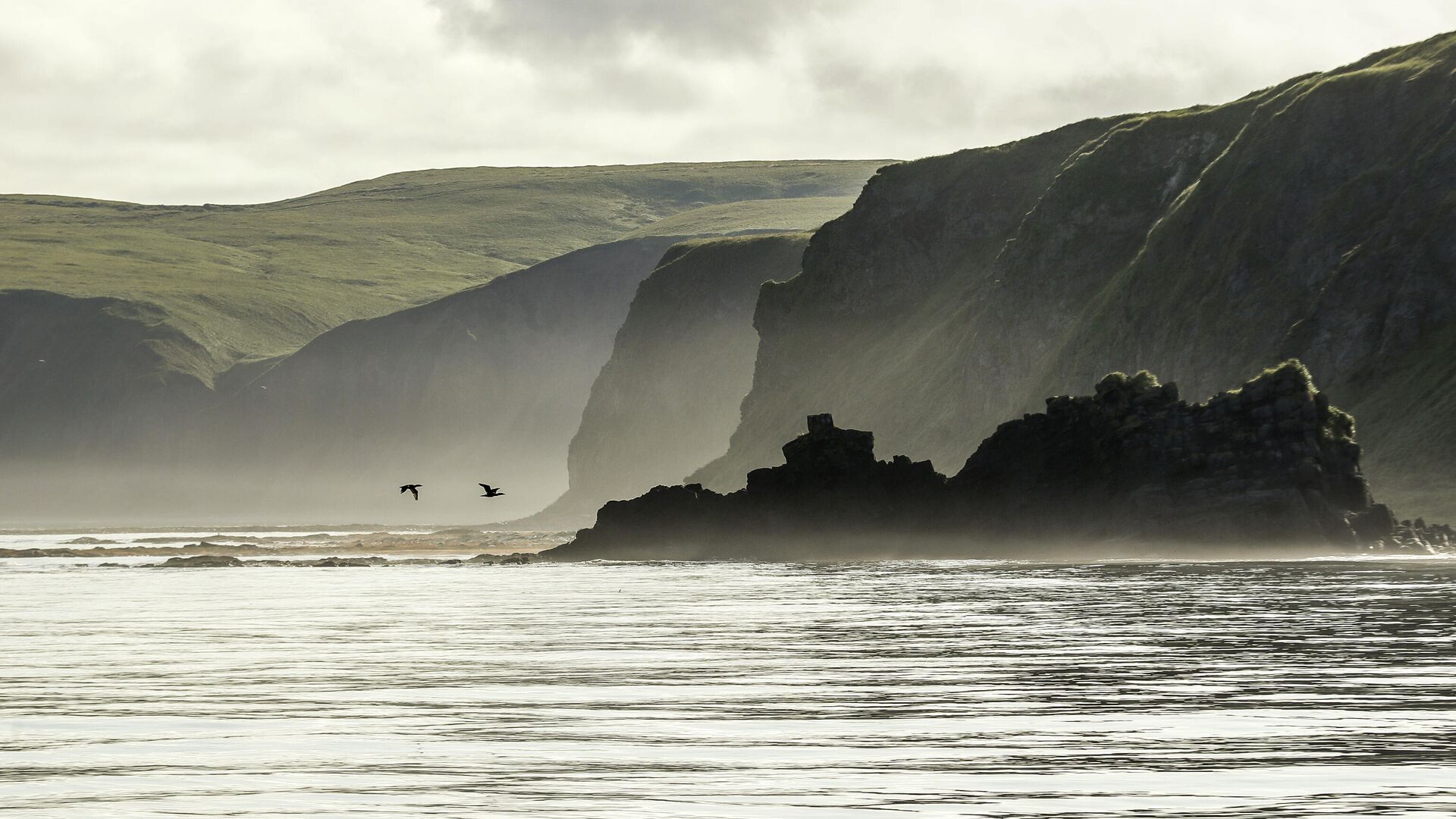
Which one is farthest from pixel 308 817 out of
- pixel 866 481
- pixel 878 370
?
pixel 878 370

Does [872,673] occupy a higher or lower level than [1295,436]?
lower

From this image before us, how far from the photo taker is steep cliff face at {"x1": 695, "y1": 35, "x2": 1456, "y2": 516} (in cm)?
11088

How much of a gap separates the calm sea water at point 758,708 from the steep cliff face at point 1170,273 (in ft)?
198

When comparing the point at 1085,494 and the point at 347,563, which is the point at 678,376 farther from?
the point at 1085,494

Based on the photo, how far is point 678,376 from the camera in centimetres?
19288

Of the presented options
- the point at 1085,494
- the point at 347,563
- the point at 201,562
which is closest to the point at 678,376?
the point at 347,563

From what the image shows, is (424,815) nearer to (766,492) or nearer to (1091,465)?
(1091,465)

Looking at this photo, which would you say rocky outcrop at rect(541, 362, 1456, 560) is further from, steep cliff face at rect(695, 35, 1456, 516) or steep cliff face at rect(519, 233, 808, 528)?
steep cliff face at rect(519, 233, 808, 528)

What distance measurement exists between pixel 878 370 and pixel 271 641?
108 meters

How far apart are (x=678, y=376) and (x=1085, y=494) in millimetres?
109542

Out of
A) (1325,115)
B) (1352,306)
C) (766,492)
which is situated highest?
(1325,115)

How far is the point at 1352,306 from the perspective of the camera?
112188 millimetres

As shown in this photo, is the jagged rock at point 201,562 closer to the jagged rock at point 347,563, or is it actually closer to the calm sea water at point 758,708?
the jagged rock at point 347,563

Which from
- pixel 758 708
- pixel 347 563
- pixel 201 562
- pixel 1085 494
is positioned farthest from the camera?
pixel 347 563
